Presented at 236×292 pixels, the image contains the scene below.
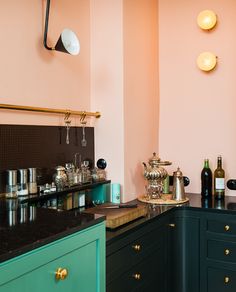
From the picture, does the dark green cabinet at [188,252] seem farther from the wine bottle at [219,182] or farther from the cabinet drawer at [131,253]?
the wine bottle at [219,182]

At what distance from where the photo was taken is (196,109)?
2.79m

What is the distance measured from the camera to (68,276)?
1235 mm

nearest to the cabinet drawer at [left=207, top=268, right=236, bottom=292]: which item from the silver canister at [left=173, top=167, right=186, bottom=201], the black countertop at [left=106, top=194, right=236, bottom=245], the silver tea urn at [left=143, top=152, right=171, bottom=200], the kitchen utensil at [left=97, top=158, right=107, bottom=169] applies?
the black countertop at [left=106, top=194, right=236, bottom=245]

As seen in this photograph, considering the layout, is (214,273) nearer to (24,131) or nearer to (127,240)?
(127,240)

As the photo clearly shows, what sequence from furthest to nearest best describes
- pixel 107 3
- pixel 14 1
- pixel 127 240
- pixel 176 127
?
pixel 176 127
pixel 107 3
pixel 14 1
pixel 127 240

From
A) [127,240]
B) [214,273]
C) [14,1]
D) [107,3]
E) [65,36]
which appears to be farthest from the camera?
[107,3]

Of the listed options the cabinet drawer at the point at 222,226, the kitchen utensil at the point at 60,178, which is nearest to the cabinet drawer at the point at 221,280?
the cabinet drawer at the point at 222,226

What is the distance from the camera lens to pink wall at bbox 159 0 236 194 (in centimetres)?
267

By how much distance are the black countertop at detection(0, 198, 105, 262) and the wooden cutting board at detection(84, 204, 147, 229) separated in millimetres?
331

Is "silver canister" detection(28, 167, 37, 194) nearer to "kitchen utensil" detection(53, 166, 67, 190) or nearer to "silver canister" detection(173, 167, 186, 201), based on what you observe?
"kitchen utensil" detection(53, 166, 67, 190)

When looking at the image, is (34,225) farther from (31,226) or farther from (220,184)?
(220,184)

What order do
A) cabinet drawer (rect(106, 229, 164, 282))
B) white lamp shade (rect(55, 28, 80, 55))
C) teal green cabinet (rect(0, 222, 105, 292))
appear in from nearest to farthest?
teal green cabinet (rect(0, 222, 105, 292)), cabinet drawer (rect(106, 229, 164, 282)), white lamp shade (rect(55, 28, 80, 55))

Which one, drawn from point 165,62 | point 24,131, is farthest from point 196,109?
point 24,131

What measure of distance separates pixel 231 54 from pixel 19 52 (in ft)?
5.11
